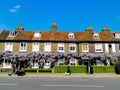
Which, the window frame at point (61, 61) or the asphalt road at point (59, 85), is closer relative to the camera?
the asphalt road at point (59, 85)

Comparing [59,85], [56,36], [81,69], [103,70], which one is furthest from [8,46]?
[59,85]

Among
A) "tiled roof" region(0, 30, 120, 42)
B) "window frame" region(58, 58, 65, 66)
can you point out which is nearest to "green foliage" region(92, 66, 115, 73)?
"window frame" region(58, 58, 65, 66)

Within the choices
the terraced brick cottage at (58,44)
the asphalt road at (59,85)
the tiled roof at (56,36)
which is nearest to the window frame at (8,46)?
the terraced brick cottage at (58,44)

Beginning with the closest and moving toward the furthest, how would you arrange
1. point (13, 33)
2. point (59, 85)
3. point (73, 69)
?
point (59, 85)
point (73, 69)
point (13, 33)

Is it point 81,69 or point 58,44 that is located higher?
point 58,44

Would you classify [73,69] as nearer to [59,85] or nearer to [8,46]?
[8,46]

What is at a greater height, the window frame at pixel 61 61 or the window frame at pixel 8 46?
the window frame at pixel 8 46

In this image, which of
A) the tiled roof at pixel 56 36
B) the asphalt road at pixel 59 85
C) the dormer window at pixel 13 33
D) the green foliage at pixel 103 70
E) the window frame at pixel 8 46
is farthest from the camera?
the dormer window at pixel 13 33

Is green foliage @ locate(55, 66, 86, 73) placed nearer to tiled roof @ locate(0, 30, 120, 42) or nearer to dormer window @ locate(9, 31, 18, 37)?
tiled roof @ locate(0, 30, 120, 42)

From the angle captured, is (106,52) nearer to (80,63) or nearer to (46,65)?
(80,63)

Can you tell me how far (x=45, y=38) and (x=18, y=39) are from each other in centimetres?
573

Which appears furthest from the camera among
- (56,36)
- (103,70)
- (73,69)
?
(56,36)

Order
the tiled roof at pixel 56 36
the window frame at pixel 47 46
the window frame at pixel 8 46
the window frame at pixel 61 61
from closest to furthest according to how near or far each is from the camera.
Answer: the window frame at pixel 61 61 < the window frame at pixel 8 46 < the window frame at pixel 47 46 < the tiled roof at pixel 56 36

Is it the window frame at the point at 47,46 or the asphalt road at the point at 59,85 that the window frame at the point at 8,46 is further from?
the asphalt road at the point at 59,85
